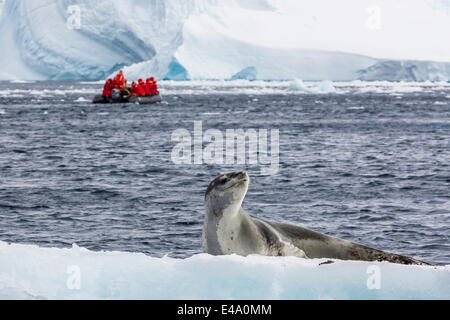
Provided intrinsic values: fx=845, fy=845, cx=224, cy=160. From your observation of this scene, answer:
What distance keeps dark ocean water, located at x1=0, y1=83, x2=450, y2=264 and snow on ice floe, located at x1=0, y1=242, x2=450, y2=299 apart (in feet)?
16.1

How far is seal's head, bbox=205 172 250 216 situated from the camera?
22.4 feet

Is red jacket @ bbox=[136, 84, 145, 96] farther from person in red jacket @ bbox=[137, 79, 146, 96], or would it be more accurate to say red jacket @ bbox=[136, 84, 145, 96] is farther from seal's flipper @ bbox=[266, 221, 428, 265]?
seal's flipper @ bbox=[266, 221, 428, 265]

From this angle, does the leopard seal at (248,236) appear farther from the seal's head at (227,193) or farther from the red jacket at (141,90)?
the red jacket at (141,90)

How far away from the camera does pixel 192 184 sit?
18.1 meters

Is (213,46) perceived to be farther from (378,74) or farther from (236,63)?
(378,74)

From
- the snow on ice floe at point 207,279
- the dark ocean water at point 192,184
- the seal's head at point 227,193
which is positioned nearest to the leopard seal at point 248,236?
the seal's head at point 227,193

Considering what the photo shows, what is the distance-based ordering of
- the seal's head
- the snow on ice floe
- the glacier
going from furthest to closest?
the glacier < the seal's head < the snow on ice floe

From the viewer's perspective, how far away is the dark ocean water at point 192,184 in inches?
494

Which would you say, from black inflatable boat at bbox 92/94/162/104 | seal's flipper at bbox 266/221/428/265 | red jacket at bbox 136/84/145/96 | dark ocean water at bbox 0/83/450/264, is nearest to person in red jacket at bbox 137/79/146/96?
red jacket at bbox 136/84/145/96

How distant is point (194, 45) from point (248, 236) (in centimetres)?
7192

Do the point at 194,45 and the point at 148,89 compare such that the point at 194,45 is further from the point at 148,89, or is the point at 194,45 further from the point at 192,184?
the point at 192,184

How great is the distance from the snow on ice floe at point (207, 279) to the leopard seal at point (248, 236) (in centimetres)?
57

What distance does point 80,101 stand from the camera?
5491 cm

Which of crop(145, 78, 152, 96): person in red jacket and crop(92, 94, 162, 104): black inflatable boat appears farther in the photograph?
crop(145, 78, 152, 96): person in red jacket
